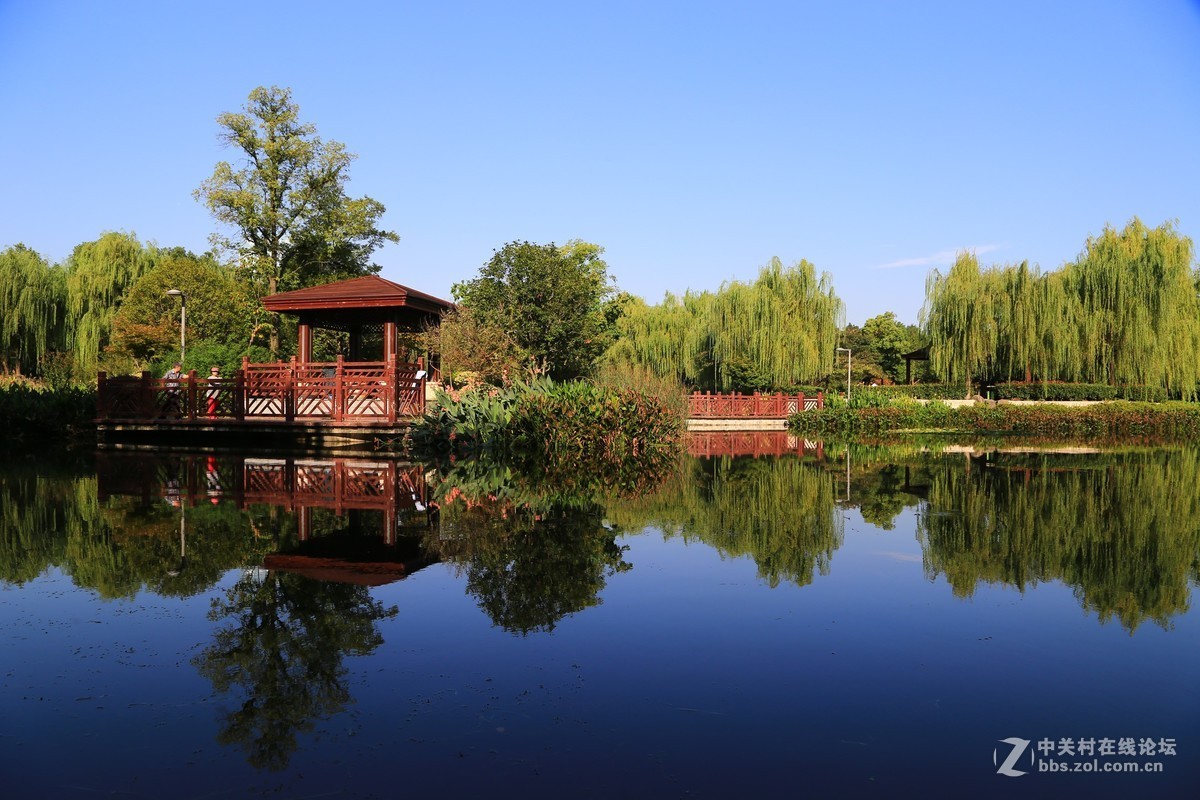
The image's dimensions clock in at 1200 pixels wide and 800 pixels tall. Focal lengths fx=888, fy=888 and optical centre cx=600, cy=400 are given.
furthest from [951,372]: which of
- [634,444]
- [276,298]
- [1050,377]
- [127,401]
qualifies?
[127,401]

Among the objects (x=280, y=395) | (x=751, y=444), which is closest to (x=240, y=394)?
(x=280, y=395)

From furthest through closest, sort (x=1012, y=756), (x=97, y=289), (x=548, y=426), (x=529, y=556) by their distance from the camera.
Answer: (x=97, y=289) → (x=548, y=426) → (x=529, y=556) → (x=1012, y=756)

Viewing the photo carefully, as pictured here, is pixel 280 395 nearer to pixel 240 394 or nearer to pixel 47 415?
pixel 240 394

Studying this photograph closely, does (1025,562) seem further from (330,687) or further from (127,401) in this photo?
(127,401)

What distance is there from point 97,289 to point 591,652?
36.8m

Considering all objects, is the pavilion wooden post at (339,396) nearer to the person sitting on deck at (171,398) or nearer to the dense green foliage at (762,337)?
the person sitting on deck at (171,398)

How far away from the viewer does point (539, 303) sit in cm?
2458

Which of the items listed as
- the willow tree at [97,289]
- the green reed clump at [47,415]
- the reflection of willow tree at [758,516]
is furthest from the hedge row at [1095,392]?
the willow tree at [97,289]

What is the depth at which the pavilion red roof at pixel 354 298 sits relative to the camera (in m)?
20.1

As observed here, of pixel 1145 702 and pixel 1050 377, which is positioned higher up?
pixel 1050 377

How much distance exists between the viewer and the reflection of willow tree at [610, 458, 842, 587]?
24.2 ft

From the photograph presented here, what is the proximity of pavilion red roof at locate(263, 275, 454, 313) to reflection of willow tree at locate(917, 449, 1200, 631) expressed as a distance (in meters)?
12.3

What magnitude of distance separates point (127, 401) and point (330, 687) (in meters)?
19.9

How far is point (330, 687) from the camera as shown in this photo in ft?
12.9
